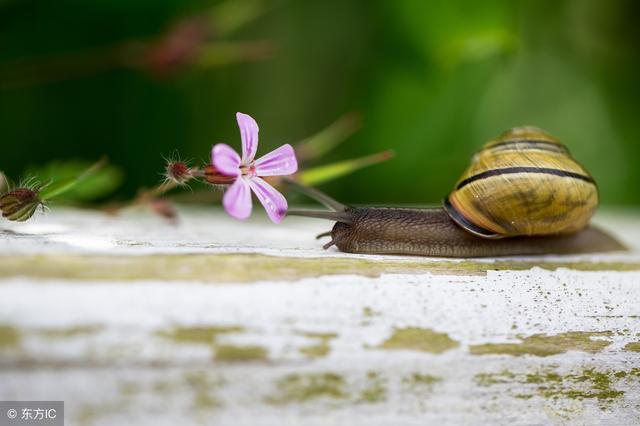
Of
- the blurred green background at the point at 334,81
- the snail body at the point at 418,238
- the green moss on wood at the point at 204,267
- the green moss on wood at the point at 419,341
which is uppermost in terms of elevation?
the blurred green background at the point at 334,81

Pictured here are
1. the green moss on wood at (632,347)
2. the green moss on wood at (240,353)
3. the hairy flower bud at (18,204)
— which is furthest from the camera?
the hairy flower bud at (18,204)

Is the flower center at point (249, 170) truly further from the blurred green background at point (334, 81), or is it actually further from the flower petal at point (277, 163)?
the blurred green background at point (334, 81)

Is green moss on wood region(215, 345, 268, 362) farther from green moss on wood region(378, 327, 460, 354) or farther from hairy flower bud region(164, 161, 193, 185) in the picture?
hairy flower bud region(164, 161, 193, 185)

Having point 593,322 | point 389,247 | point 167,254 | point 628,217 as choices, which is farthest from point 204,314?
point 628,217

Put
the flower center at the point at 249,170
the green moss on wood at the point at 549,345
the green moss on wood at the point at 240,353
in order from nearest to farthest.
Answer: the green moss on wood at the point at 240,353
the green moss on wood at the point at 549,345
the flower center at the point at 249,170

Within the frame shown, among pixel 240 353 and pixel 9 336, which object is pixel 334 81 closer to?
pixel 240 353

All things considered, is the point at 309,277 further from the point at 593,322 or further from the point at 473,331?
the point at 593,322

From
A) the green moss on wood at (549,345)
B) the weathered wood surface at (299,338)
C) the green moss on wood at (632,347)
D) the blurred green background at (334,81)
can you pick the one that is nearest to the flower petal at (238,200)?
the weathered wood surface at (299,338)

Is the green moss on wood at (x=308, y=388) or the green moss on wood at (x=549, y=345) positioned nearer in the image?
the green moss on wood at (x=308, y=388)

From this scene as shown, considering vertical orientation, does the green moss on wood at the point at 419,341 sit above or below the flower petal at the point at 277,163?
below
